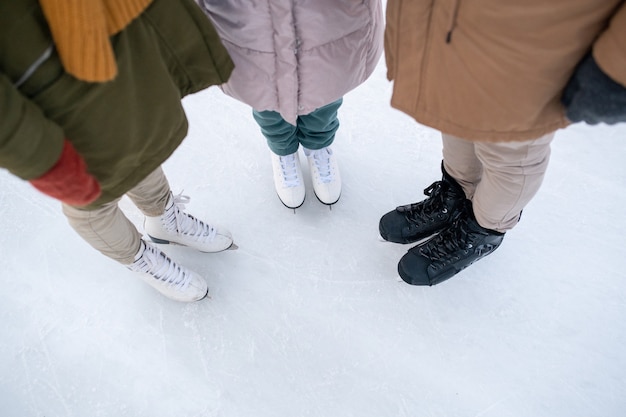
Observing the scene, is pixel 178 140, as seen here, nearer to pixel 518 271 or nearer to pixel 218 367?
pixel 218 367

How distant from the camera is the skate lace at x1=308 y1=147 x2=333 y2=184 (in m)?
1.11

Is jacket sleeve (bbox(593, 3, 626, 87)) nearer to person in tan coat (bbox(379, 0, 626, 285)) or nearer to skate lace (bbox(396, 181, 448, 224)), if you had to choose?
person in tan coat (bbox(379, 0, 626, 285))

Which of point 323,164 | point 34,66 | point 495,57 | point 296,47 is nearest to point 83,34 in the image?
point 34,66

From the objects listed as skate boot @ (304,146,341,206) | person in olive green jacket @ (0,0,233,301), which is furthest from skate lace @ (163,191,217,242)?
skate boot @ (304,146,341,206)

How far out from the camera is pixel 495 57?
53 cm

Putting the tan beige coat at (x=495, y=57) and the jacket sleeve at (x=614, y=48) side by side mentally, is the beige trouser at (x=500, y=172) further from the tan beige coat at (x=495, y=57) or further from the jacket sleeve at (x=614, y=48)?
the jacket sleeve at (x=614, y=48)

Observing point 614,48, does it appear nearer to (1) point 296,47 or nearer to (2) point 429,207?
(1) point 296,47

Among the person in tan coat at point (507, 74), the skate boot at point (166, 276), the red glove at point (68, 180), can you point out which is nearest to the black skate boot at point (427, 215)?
the person in tan coat at point (507, 74)

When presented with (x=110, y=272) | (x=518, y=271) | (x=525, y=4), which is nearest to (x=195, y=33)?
(x=525, y=4)

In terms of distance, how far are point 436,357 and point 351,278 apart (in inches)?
10.3

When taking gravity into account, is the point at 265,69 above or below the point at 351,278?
above

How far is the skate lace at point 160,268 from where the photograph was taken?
919mm

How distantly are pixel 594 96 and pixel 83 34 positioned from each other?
57cm

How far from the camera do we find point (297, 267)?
106 centimetres
